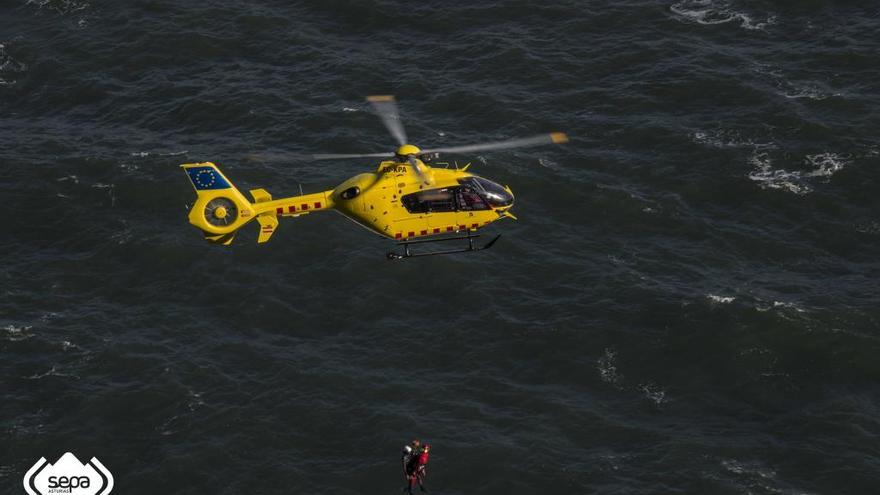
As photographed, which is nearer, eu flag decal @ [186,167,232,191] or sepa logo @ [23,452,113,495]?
eu flag decal @ [186,167,232,191]

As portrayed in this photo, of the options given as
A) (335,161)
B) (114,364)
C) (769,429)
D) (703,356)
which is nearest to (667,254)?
(703,356)

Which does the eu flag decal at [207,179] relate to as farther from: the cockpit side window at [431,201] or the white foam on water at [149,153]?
the white foam on water at [149,153]

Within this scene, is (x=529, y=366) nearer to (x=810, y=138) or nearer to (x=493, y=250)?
(x=493, y=250)

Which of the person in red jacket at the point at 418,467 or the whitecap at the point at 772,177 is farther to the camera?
the whitecap at the point at 772,177

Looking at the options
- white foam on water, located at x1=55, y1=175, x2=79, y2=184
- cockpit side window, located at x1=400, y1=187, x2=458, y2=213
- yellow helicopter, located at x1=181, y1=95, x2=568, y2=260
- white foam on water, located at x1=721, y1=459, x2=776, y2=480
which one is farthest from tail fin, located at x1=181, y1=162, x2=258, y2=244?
white foam on water, located at x1=55, y1=175, x2=79, y2=184

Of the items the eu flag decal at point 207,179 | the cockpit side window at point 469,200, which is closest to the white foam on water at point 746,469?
the cockpit side window at point 469,200

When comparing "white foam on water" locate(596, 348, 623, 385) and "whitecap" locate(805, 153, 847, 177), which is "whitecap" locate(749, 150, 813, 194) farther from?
"white foam on water" locate(596, 348, 623, 385)
